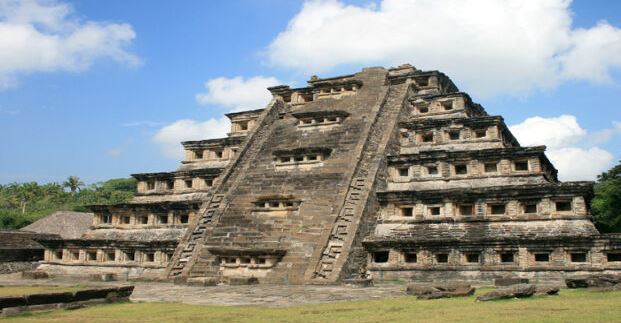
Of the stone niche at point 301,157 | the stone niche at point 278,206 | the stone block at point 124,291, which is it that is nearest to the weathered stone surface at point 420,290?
the stone block at point 124,291

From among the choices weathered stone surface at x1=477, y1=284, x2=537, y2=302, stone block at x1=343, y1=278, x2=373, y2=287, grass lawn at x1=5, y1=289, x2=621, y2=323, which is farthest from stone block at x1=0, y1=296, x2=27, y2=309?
weathered stone surface at x1=477, y1=284, x2=537, y2=302

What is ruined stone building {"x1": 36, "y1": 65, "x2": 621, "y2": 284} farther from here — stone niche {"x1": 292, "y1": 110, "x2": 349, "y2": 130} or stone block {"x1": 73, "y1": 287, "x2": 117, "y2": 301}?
stone block {"x1": 73, "y1": 287, "x2": 117, "y2": 301}

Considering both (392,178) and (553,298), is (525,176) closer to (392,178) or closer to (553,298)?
(392,178)

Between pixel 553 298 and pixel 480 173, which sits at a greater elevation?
pixel 480 173

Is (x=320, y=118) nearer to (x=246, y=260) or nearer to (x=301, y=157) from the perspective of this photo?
(x=301, y=157)

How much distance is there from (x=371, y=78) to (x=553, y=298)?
63.0 feet

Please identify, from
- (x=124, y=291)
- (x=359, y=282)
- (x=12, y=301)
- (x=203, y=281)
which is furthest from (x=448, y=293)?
(x=12, y=301)

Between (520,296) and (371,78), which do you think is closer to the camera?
(520,296)

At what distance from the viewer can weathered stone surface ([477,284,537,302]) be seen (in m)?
10.4

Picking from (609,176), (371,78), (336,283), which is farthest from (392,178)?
(609,176)

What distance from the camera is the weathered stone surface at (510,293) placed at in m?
10.4

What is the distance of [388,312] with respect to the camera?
952 cm

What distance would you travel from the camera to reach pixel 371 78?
1120 inches

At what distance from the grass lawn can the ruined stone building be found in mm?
5272
